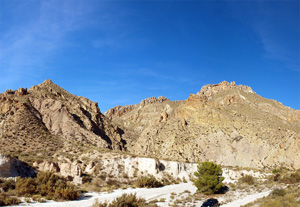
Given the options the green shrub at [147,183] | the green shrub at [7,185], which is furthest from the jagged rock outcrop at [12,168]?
the green shrub at [147,183]

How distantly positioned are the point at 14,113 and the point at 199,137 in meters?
44.9

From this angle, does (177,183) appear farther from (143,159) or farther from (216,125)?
(216,125)

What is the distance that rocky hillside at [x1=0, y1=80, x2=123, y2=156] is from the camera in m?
35.9

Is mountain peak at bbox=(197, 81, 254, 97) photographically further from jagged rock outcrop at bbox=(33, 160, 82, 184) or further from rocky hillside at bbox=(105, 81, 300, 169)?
jagged rock outcrop at bbox=(33, 160, 82, 184)

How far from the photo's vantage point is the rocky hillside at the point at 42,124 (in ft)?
118

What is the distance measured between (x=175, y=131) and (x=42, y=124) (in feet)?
120

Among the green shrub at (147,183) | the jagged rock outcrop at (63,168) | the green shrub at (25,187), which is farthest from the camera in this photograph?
the jagged rock outcrop at (63,168)

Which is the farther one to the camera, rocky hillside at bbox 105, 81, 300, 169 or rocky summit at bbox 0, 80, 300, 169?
rocky hillside at bbox 105, 81, 300, 169

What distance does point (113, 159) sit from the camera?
29812mm

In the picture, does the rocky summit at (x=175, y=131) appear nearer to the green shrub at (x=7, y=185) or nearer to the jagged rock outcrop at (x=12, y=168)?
the jagged rock outcrop at (x=12, y=168)

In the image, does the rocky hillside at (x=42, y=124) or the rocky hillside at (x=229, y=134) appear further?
the rocky hillside at (x=229, y=134)

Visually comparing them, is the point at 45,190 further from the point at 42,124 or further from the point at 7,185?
the point at 42,124

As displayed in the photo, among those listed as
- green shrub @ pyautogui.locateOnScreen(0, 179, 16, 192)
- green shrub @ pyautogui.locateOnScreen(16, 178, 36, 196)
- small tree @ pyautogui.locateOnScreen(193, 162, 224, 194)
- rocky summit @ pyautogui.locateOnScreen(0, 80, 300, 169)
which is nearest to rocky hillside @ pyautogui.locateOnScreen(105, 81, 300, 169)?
rocky summit @ pyautogui.locateOnScreen(0, 80, 300, 169)

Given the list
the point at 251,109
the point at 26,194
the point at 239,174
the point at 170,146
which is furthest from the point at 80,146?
the point at 251,109
